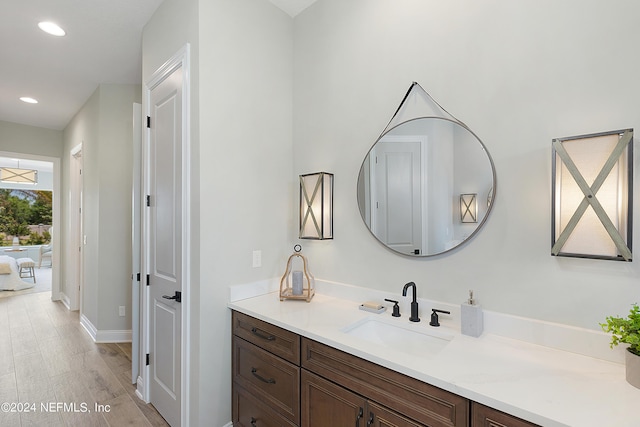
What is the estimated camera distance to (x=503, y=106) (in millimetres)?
1404

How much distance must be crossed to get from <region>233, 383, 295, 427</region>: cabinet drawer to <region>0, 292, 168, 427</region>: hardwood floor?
664 millimetres

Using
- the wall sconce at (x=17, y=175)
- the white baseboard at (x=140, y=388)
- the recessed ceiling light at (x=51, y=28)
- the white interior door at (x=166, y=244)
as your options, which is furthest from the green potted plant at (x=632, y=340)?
the wall sconce at (x=17, y=175)

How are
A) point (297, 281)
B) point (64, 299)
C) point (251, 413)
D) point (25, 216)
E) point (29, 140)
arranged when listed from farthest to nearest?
point (25, 216)
point (64, 299)
point (29, 140)
point (297, 281)
point (251, 413)

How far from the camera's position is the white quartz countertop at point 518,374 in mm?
844

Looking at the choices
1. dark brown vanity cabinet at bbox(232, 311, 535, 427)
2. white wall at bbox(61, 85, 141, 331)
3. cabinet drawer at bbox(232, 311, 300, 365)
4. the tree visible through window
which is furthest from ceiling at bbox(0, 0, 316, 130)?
the tree visible through window

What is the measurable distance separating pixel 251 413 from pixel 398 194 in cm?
153

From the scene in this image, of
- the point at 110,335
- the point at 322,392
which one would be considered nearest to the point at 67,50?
the point at 110,335

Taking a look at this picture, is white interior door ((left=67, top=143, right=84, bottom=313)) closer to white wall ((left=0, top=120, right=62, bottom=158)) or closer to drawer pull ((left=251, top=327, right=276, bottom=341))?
white wall ((left=0, top=120, right=62, bottom=158))

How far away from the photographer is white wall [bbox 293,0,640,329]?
1174mm

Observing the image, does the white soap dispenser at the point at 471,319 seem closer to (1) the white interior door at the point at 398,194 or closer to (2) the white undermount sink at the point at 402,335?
(2) the white undermount sink at the point at 402,335

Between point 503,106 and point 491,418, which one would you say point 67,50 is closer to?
point 503,106

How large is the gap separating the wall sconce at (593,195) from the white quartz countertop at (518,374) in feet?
1.35

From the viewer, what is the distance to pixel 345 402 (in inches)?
51.2

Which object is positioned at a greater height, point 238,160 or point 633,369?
point 238,160
